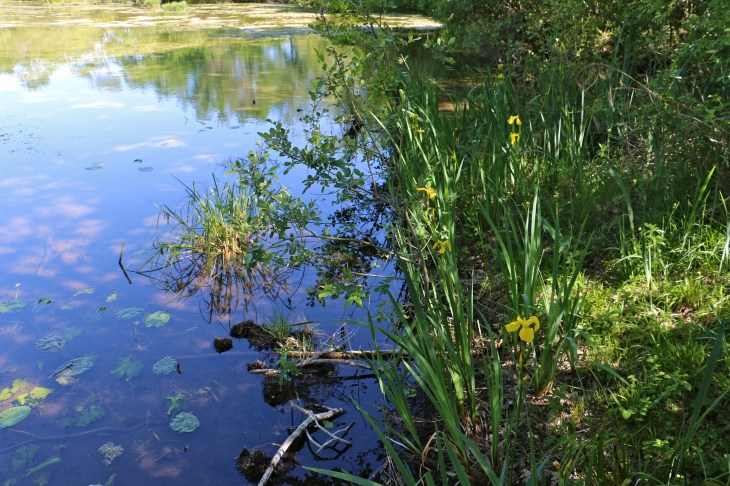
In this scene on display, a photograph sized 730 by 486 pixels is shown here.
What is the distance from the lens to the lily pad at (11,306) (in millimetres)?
2879

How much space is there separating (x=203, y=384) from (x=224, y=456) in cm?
45

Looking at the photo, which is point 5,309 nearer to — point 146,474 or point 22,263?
point 22,263

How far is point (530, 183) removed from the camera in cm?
304

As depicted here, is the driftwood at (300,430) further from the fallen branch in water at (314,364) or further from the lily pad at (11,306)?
the lily pad at (11,306)

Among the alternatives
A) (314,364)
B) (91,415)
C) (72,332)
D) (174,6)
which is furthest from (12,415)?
(174,6)

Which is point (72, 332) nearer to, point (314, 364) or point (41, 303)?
point (41, 303)

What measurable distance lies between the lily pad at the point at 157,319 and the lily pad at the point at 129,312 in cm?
8

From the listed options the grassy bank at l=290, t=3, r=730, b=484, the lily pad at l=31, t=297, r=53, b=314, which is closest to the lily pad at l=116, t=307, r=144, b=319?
the lily pad at l=31, t=297, r=53, b=314

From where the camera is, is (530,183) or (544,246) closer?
(544,246)

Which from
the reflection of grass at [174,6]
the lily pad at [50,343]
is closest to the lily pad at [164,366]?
the lily pad at [50,343]

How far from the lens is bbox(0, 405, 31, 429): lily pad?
2154mm

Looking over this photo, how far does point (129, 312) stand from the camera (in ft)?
9.46

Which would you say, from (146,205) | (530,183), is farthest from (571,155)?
(146,205)

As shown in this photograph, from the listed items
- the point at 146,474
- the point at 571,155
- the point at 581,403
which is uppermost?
the point at 571,155
